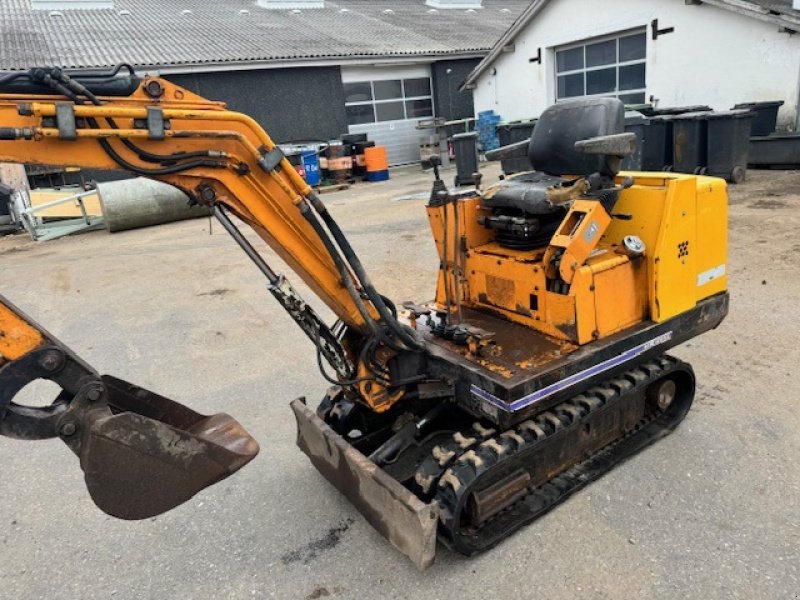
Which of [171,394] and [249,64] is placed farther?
[249,64]

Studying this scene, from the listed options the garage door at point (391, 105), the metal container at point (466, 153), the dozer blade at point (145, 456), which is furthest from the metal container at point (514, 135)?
the dozer blade at point (145, 456)

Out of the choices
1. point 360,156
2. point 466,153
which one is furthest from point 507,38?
point 466,153

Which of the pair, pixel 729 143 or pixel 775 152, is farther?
pixel 775 152

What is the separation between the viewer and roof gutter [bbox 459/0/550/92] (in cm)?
1767

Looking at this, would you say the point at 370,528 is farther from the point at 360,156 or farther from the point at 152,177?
the point at 360,156

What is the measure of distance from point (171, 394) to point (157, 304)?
116 inches

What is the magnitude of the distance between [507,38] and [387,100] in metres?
4.66

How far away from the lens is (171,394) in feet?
16.7

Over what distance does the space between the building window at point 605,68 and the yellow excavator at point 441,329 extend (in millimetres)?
13180

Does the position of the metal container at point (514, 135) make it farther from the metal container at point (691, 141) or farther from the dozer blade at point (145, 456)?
the dozer blade at point (145, 456)

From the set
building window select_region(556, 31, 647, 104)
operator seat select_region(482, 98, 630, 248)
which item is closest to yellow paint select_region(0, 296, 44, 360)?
operator seat select_region(482, 98, 630, 248)

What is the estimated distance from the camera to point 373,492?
3.06 meters

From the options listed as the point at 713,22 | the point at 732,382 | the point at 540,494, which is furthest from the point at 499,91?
the point at 540,494

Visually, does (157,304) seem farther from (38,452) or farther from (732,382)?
(732,382)
